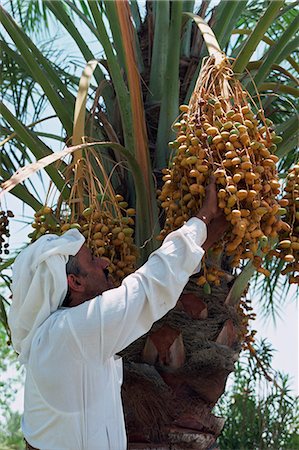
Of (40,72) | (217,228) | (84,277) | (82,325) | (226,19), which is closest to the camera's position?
(82,325)

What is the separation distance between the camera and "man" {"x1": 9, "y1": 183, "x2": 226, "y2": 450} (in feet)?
7.86

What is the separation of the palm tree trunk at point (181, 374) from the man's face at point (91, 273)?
1.63 feet

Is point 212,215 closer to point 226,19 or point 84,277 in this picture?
point 84,277

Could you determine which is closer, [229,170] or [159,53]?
[229,170]

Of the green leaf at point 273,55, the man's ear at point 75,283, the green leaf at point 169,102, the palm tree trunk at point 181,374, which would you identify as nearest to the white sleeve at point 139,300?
the man's ear at point 75,283

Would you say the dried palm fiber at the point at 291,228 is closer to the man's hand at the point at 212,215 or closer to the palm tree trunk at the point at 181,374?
the man's hand at the point at 212,215

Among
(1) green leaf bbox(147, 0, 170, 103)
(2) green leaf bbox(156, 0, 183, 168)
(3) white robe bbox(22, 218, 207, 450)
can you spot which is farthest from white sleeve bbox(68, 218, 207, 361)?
(1) green leaf bbox(147, 0, 170, 103)

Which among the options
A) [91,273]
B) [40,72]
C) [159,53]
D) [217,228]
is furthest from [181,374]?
[159,53]

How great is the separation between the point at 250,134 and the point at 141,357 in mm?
977

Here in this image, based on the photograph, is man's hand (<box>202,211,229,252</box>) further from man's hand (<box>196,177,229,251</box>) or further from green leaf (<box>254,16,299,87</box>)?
green leaf (<box>254,16,299,87</box>)

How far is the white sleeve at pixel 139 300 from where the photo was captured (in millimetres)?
2389

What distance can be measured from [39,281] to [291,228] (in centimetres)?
72

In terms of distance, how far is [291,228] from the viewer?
2.54m

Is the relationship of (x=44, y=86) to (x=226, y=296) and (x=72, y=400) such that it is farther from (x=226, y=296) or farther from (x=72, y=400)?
(x=72, y=400)
